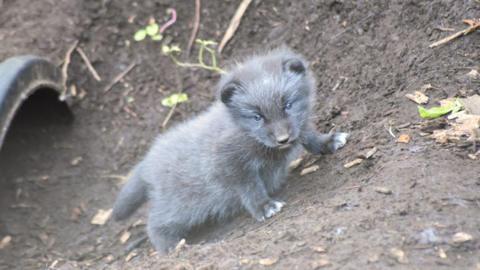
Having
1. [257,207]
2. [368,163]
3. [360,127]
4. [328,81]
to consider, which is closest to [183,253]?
[257,207]

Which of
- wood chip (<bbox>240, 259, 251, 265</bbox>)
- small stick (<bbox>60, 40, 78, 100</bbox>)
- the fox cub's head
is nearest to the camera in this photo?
wood chip (<bbox>240, 259, 251, 265</bbox>)

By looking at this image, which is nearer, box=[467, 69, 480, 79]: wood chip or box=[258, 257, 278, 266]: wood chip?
box=[258, 257, 278, 266]: wood chip

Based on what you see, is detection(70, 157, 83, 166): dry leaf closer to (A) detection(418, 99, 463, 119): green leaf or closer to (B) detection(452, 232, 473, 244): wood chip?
(A) detection(418, 99, 463, 119): green leaf

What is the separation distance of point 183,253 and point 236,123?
3.63 ft

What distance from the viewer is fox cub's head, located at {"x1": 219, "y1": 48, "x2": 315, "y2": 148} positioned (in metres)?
4.74

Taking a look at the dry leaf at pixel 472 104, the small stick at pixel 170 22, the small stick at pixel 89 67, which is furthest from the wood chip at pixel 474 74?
the small stick at pixel 89 67

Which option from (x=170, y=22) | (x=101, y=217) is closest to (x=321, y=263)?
(x=101, y=217)

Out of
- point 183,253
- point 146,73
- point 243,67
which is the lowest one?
point 146,73

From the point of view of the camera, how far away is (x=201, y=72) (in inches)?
287

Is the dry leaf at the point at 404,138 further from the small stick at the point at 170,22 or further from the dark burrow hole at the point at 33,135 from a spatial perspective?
the dark burrow hole at the point at 33,135

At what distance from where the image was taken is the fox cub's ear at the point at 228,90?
490 cm

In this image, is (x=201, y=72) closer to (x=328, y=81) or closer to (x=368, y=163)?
(x=328, y=81)

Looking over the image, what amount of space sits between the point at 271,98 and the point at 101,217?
267 centimetres

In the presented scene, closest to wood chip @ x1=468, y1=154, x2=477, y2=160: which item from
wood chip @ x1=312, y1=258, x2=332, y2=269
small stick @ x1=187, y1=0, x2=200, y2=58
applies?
wood chip @ x1=312, y1=258, x2=332, y2=269
